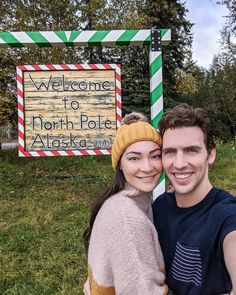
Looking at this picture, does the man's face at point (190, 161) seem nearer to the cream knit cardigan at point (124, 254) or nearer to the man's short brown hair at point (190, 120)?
the man's short brown hair at point (190, 120)

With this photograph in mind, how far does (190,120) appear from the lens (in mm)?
1644

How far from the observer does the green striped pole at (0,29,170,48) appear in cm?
439

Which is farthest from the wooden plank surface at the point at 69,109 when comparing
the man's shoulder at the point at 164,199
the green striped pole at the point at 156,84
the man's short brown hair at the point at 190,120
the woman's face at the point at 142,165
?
the man's short brown hair at the point at 190,120

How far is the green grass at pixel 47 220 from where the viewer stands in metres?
3.67

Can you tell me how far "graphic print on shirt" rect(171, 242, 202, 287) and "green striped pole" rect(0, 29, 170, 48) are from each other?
3260 millimetres

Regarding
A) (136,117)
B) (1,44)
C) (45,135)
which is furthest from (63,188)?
(136,117)

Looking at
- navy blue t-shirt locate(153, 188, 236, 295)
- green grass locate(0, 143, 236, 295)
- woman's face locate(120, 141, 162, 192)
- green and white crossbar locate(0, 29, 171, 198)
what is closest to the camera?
navy blue t-shirt locate(153, 188, 236, 295)

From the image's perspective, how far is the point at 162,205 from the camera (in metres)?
1.88

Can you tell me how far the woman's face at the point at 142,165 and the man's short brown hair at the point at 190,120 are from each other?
Answer: 0.16 m

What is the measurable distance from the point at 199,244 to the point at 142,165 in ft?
1.51

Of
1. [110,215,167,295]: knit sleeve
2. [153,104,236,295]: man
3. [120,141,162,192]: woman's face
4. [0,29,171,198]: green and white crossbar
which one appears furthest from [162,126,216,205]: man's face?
[0,29,171,198]: green and white crossbar

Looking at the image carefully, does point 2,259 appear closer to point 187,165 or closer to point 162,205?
point 162,205

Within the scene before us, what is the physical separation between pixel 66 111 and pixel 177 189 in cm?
294

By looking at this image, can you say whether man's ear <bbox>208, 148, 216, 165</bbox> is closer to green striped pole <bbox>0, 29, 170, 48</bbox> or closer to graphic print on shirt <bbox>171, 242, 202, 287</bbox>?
graphic print on shirt <bbox>171, 242, 202, 287</bbox>
